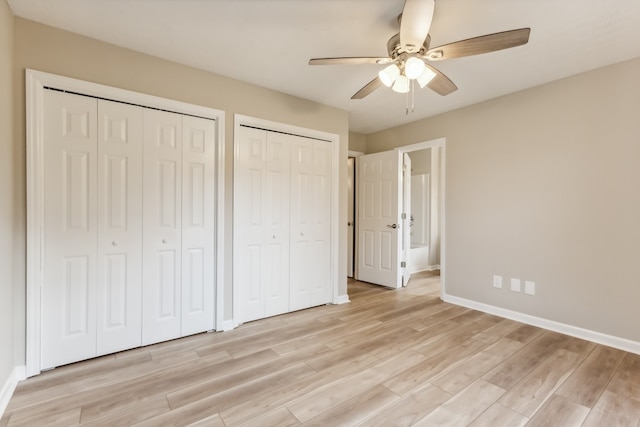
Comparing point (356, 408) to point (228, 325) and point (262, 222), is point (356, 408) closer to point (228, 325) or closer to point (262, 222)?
point (228, 325)

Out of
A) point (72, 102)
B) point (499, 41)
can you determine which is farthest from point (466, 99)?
point (72, 102)

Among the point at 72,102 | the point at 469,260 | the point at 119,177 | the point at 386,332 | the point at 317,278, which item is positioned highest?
the point at 72,102

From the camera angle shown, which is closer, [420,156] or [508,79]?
[508,79]

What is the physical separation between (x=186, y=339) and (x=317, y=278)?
60.1 inches

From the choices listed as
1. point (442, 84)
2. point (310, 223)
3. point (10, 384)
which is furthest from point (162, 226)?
point (442, 84)

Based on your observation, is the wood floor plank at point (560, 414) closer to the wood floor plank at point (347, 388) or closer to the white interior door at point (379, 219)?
the wood floor plank at point (347, 388)

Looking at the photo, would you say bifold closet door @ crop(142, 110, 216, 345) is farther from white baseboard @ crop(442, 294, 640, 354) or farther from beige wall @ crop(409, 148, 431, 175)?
beige wall @ crop(409, 148, 431, 175)

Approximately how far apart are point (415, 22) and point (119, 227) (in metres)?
2.52

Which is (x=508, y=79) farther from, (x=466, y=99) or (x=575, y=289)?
(x=575, y=289)

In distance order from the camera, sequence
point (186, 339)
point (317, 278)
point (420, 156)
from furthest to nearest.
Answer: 1. point (420, 156)
2. point (317, 278)
3. point (186, 339)

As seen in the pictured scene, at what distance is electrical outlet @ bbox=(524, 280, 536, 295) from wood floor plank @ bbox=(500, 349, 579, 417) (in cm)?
71

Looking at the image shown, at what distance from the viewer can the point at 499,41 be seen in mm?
1639

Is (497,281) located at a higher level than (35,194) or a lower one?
lower

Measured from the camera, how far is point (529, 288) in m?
3.06
